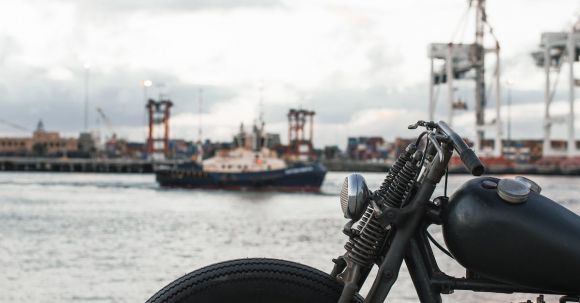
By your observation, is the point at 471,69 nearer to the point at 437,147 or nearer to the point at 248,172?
the point at 248,172

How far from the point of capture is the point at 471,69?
114 meters

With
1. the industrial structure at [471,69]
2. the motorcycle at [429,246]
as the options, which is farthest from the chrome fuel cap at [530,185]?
the industrial structure at [471,69]

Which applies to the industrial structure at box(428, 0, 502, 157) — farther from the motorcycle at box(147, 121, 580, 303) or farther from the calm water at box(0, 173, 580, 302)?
the motorcycle at box(147, 121, 580, 303)

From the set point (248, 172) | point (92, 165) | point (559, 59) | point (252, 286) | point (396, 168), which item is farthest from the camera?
point (92, 165)

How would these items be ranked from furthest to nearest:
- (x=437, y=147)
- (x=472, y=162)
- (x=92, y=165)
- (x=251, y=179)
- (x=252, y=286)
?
(x=92, y=165)
(x=251, y=179)
(x=252, y=286)
(x=437, y=147)
(x=472, y=162)

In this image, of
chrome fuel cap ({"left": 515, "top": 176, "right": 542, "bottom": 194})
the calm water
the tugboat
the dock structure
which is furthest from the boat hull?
chrome fuel cap ({"left": 515, "top": 176, "right": 542, "bottom": 194})

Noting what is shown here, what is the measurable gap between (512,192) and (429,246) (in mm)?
279

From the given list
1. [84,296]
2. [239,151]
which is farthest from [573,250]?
[239,151]

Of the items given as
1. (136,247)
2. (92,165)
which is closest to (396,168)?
(136,247)

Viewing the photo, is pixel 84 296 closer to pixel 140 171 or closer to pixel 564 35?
pixel 564 35

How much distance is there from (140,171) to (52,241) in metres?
130

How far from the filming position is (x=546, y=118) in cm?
11156

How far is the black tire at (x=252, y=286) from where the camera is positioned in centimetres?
255

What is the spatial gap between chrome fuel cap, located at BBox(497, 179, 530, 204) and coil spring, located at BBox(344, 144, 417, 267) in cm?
26
